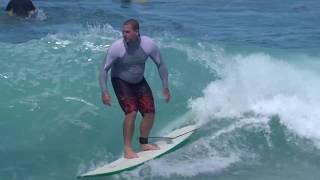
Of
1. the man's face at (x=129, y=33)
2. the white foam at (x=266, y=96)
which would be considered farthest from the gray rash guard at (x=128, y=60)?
the white foam at (x=266, y=96)

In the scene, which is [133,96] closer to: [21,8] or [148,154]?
[148,154]

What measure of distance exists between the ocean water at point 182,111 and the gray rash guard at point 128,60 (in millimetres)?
1010

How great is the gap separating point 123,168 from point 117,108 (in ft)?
8.33

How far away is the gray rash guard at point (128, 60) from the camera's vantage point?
26.2 feet

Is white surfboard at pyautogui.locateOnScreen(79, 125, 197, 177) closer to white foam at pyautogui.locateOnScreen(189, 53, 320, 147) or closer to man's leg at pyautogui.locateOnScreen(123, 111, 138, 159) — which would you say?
man's leg at pyautogui.locateOnScreen(123, 111, 138, 159)

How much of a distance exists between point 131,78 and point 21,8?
10233 millimetres

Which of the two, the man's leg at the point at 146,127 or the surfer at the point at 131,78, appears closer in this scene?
the surfer at the point at 131,78

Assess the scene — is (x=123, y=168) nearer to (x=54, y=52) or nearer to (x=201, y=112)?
(x=201, y=112)

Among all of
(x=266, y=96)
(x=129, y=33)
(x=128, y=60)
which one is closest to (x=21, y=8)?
(x=266, y=96)

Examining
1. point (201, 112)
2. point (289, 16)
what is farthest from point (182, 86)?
point (289, 16)

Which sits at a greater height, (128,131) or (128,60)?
(128,60)

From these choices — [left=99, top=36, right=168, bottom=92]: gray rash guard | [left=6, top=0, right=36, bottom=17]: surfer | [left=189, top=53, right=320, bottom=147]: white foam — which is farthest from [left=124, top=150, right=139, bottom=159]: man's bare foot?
[left=6, top=0, right=36, bottom=17]: surfer

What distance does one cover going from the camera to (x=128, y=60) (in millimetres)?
8094

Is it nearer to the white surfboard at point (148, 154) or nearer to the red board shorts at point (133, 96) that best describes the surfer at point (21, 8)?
the white surfboard at point (148, 154)
